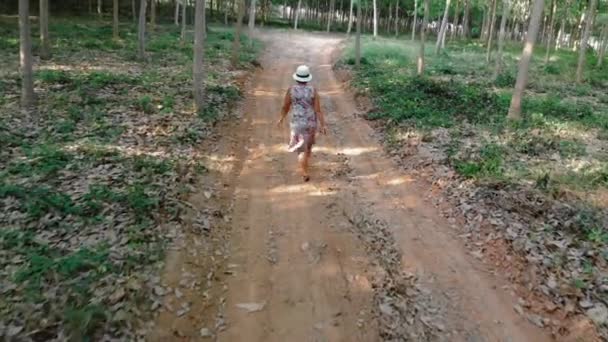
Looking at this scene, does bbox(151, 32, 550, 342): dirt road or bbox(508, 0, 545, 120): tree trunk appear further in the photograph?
bbox(508, 0, 545, 120): tree trunk

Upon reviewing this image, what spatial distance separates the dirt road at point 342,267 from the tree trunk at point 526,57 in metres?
4.85

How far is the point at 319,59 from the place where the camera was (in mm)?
28578

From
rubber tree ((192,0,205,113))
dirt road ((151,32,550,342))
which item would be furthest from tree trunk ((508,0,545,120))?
rubber tree ((192,0,205,113))

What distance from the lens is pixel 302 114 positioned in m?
9.10

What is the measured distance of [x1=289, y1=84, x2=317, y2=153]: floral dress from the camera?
29.9ft

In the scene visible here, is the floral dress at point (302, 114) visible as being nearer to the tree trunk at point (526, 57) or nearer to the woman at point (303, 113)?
the woman at point (303, 113)

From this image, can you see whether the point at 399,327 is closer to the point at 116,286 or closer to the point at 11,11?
the point at 116,286

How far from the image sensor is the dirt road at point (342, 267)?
536 centimetres

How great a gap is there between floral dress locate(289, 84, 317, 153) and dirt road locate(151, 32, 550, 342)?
83 cm

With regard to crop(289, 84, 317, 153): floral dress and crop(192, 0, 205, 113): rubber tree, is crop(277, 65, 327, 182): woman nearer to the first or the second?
crop(289, 84, 317, 153): floral dress

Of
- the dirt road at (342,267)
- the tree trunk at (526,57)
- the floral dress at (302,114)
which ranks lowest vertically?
the dirt road at (342,267)

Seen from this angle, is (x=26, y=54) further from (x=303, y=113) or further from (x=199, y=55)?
(x=303, y=113)

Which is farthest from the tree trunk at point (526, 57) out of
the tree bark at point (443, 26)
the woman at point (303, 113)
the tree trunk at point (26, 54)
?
the tree bark at point (443, 26)

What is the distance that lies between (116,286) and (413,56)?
27006 mm
